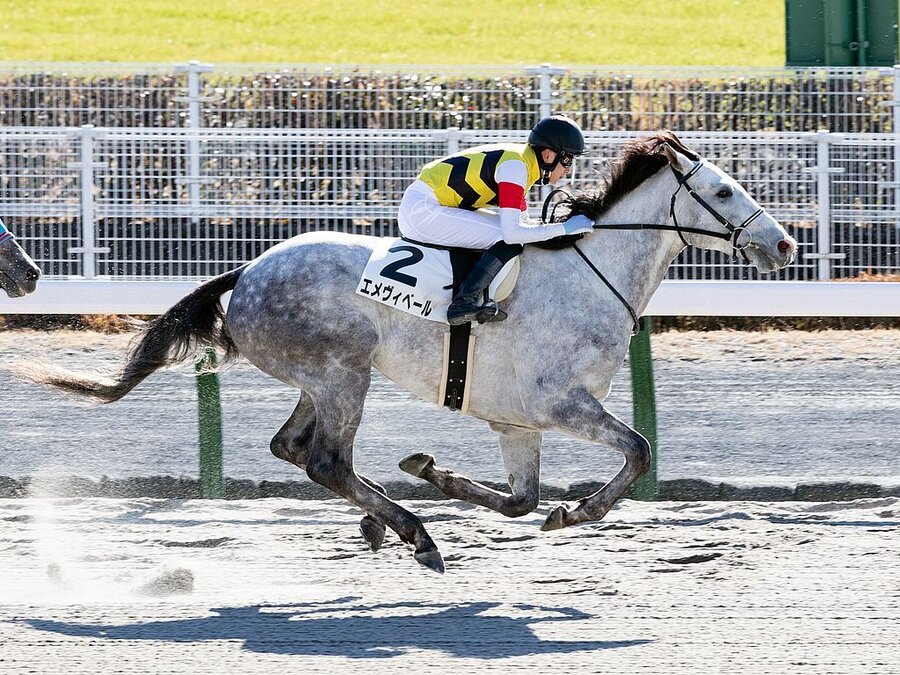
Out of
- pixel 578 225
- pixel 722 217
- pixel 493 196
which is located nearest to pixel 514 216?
pixel 493 196

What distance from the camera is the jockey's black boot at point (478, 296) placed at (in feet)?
18.0

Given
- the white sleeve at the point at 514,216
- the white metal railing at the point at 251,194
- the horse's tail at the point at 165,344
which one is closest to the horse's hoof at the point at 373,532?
the horse's tail at the point at 165,344

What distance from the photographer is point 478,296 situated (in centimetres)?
550

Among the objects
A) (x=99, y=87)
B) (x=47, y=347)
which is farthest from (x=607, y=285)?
(x=99, y=87)

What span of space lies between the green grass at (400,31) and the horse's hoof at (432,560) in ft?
53.1

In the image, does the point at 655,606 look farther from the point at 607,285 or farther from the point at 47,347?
the point at 47,347

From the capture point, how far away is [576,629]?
4.68 m

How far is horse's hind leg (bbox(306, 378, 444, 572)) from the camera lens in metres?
5.61

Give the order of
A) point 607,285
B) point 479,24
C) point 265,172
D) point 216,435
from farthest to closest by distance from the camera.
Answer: point 479,24
point 265,172
point 216,435
point 607,285

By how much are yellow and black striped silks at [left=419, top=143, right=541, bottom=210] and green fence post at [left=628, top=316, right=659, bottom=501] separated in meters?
1.38

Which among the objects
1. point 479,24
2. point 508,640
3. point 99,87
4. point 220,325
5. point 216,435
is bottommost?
point 508,640

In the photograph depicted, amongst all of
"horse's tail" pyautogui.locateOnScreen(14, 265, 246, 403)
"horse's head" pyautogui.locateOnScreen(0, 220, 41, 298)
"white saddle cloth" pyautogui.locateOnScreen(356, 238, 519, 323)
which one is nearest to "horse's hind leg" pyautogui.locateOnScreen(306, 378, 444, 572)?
"white saddle cloth" pyautogui.locateOnScreen(356, 238, 519, 323)

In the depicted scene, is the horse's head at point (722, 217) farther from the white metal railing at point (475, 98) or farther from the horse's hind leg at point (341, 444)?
the white metal railing at point (475, 98)

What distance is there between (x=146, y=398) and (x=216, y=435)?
4.54ft
